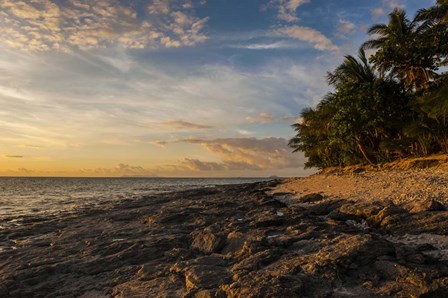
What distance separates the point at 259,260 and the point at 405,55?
3175 centimetres

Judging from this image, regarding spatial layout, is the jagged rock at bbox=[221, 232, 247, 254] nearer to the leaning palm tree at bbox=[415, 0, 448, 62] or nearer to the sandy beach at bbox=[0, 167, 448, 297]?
the sandy beach at bbox=[0, 167, 448, 297]

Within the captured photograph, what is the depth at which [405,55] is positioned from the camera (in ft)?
108

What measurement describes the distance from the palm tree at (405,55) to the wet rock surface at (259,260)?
81.9 feet

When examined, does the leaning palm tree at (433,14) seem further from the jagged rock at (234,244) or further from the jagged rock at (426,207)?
the jagged rock at (234,244)

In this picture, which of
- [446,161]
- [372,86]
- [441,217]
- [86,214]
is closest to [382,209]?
[441,217]

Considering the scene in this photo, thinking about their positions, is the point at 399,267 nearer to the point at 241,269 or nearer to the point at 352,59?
the point at 241,269

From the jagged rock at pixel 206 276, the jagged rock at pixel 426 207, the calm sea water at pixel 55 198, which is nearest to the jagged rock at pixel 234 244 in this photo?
the jagged rock at pixel 206 276

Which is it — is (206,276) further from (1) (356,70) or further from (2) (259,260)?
(1) (356,70)

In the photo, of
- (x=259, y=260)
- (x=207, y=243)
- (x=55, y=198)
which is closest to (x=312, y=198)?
(x=207, y=243)

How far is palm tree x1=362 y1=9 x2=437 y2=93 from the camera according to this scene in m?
32.3

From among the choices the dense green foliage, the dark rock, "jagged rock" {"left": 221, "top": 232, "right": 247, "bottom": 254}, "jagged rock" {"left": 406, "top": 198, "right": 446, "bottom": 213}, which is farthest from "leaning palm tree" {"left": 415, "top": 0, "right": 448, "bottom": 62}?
"jagged rock" {"left": 221, "top": 232, "right": 247, "bottom": 254}

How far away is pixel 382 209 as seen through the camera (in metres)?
12.0

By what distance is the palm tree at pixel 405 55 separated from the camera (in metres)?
32.3

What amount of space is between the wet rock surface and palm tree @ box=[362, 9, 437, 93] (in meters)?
25.0
